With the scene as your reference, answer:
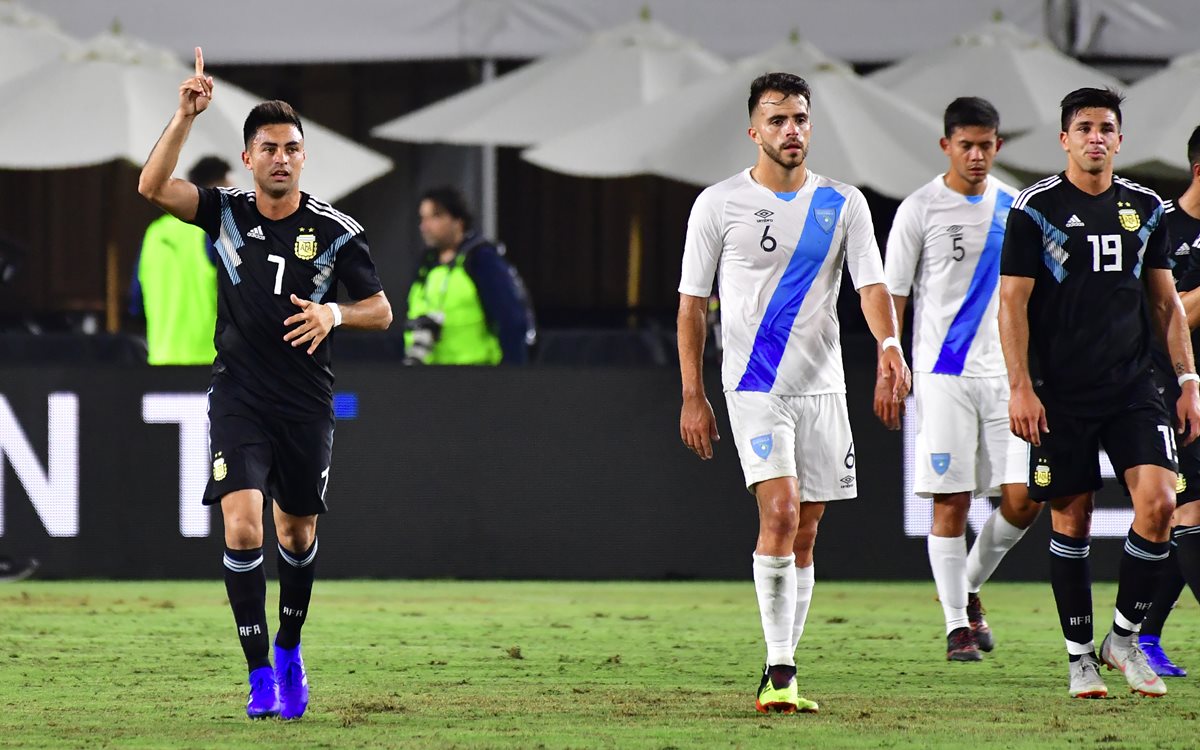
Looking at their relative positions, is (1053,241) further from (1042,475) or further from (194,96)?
(194,96)

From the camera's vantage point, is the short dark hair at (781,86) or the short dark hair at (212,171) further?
the short dark hair at (212,171)

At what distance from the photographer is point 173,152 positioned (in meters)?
6.71

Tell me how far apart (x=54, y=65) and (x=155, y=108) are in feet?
3.62

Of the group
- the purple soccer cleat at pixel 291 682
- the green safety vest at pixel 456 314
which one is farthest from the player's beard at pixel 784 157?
the green safety vest at pixel 456 314

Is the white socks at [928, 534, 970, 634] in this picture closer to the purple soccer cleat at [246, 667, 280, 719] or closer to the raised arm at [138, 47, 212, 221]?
the purple soccer cleat at [246, 667, 280, 719]

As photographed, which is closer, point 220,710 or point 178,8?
point 220,710

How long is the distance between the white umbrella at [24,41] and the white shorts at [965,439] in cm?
1019

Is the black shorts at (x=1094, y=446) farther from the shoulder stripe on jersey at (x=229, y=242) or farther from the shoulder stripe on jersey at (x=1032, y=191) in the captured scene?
the shoulder stripe on jersey at (x=229, y=242)

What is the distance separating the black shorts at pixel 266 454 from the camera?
6852 mm

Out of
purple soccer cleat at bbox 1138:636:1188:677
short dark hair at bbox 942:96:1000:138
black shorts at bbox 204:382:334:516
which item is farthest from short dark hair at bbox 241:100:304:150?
purple soccer cleat at bbox 1138:636:1188:677

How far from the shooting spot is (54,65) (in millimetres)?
15922

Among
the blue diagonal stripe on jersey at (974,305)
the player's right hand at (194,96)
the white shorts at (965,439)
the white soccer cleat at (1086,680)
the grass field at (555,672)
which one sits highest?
the player's right hand at (194,96)

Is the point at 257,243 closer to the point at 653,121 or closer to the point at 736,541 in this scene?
the point at 736,541

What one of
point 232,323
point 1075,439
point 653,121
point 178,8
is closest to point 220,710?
point 232,323
